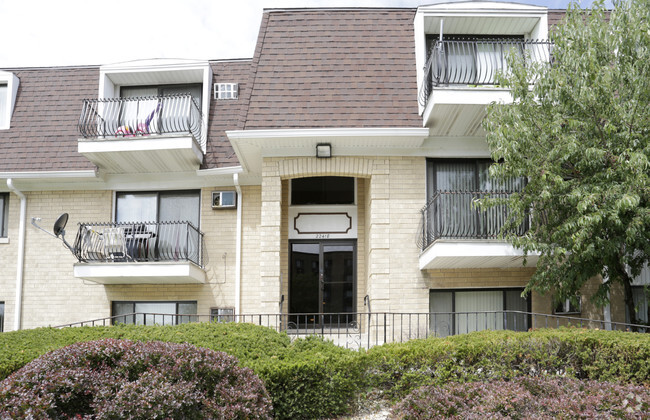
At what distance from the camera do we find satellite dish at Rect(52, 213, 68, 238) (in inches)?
552

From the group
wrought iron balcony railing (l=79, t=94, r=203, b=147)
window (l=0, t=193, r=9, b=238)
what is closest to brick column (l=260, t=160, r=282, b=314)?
wrought iron balcony railing (l=79, t=94, r=203, b=147)

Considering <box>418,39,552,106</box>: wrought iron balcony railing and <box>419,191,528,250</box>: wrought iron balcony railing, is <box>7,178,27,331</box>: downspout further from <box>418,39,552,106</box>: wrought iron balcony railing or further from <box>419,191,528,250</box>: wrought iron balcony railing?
<box>418,39,552,106</box>: wrought iron balcony railing

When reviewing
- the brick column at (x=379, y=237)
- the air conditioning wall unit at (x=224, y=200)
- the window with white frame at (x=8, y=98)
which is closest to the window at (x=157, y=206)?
the air conditioning wall unit at (x=224, y=200)

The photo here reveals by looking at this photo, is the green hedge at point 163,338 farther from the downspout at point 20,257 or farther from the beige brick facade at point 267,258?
the downspout at point 20,257

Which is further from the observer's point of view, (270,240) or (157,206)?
(157,206)

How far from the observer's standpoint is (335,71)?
1391 centimetres

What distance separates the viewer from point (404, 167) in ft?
45.0

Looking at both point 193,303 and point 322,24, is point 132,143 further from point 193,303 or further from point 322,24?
point 322,24

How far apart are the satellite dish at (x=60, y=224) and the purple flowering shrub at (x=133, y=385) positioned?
8263mm

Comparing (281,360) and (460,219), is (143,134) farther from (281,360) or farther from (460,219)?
(281,360)

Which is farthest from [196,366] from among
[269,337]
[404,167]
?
[404,167]

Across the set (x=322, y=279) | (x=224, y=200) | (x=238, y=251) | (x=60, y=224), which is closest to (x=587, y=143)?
(x=322, y=279)

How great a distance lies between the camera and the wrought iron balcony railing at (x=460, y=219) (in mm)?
12828

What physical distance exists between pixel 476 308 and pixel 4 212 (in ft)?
36.9
